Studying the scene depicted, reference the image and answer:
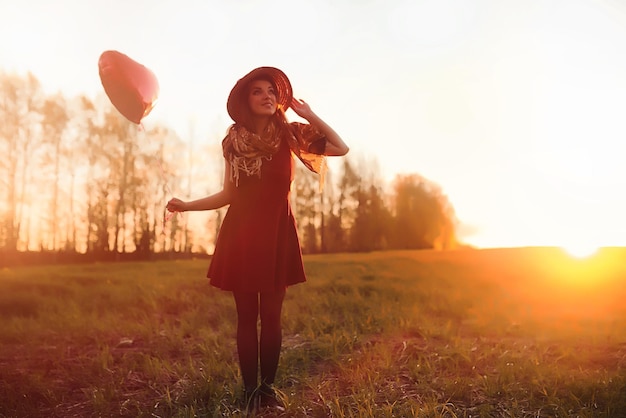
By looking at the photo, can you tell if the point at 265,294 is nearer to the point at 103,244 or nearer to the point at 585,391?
the point at 585,391

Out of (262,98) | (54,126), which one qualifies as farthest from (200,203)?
(54,126)

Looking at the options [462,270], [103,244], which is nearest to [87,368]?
[462,270]

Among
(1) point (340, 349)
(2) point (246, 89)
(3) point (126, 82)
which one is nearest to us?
(2) point (246, 89)

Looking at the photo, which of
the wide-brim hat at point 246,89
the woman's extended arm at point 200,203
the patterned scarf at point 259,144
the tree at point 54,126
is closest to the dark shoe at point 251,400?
the woman's extended arm at point 200,203

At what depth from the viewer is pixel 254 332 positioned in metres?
3.86

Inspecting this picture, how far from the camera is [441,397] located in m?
4.03

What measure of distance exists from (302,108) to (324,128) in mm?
214

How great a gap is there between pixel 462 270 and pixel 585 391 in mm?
10029

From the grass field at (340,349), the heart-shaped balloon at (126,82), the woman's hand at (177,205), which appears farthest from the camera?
the heart-shaped balloon at (126,82)

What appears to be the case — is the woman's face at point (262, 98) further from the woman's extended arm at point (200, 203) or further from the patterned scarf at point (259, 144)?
the woman's extended arm at point (200, 203)

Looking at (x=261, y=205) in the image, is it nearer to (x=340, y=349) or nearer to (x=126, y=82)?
(x=126, y=82)

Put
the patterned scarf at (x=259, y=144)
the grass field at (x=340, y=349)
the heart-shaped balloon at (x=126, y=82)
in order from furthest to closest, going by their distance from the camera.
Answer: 1. the heart-shaped balloon at (x=126, y=82)
2. the grass field at (x=340, y=349)
3. the patterned scarf at (x=259, y=144)

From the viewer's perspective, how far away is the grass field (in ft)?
13.3

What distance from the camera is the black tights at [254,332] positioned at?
3.79 metres
